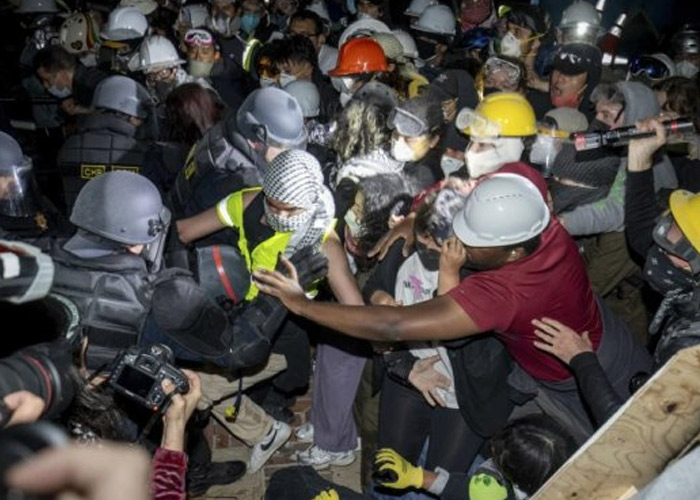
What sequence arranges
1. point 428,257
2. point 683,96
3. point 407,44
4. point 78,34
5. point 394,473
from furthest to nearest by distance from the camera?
point 78,34 → point 407,44 → point 683,96 → point 428,257 → point 394,473

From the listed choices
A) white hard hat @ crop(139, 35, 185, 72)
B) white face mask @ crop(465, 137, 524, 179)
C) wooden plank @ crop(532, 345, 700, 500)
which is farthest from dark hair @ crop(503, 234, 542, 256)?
white hard hat @ crop(139, 35, 185, 72)

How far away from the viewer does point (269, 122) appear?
417 cm

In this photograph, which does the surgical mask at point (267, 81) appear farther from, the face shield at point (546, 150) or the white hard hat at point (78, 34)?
the face shield at point (546, 150)

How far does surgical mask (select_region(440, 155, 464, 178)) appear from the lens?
15.4 feet

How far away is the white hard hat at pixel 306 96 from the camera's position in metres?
5.51

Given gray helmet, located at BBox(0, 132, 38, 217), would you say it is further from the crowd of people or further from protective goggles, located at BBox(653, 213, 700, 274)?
protective goggles, located at BBox(653, 213, 700, 274)

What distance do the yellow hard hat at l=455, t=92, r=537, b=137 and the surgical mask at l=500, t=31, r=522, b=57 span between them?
103 inches

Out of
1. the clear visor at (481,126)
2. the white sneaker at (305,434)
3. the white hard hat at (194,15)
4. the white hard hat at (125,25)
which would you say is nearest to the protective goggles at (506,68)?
the clear visor at (481,126)

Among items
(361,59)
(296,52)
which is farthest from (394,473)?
(296,52)

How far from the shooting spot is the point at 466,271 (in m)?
3.29

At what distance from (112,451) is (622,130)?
3.49 meters

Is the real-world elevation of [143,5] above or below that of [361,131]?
below

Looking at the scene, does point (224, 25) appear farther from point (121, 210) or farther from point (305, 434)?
point (121, 210)

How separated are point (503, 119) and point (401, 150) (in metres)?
0.64
